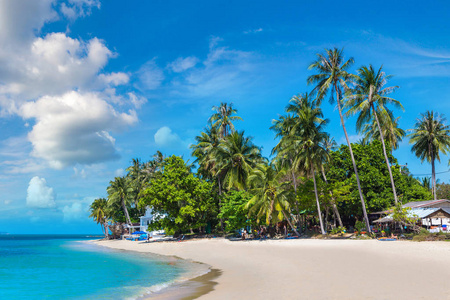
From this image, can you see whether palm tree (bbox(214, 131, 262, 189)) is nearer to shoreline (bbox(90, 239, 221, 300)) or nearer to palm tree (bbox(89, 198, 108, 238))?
shoreline (bbox(90, 239, 221, 300))

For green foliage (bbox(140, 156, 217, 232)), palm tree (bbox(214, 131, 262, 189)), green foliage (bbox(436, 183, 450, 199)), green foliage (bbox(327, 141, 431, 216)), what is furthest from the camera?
green foliage (bbox(436, 183, 450, 199))

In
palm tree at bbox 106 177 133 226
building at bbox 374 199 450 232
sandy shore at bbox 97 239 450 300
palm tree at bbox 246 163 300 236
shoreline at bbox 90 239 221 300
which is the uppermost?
palm tree at bbox 106 177 133 226

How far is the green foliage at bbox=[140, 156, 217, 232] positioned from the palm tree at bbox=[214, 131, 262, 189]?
4.18m

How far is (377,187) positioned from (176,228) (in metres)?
24.7

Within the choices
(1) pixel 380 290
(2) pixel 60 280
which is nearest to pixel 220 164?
(2) pixel 60 280

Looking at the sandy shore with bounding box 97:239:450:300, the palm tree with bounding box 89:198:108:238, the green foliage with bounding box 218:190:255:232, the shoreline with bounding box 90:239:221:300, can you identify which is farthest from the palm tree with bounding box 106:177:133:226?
the shoreline with bounding box 90:239:221:300

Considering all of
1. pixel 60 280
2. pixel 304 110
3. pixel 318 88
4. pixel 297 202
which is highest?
pixel 318 88

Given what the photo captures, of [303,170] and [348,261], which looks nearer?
[348,261]

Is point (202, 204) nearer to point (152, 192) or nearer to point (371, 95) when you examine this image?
point (152, 192)

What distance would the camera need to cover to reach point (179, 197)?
3962 centimetres

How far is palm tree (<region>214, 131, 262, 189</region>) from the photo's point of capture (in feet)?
125

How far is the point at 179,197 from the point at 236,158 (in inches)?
333

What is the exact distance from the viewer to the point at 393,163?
36750mm

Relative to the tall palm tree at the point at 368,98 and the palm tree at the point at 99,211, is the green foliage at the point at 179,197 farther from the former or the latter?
the palm tree at the point at 99,211
